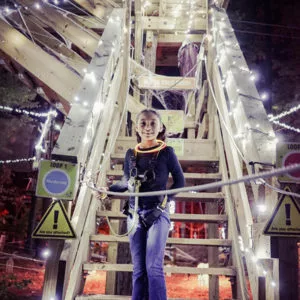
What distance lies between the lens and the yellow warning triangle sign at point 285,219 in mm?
2424

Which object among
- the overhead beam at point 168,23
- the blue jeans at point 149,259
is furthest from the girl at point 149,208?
the overhead beam at point 168,23

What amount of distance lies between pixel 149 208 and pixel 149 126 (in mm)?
721

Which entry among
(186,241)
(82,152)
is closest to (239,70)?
(186,241)

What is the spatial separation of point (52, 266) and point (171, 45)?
7.72 metres

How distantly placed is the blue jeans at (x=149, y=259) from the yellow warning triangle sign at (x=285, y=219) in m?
0.82

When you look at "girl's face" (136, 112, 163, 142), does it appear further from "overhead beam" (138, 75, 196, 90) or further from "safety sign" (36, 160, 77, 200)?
"overhead beam" (138, 75, 196, 90)

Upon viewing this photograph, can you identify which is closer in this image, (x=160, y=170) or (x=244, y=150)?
(x=160, y=170)

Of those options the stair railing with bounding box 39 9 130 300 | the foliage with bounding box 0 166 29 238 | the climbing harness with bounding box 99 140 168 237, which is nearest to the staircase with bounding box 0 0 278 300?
the stair railing with bounding box 39 9 130 300

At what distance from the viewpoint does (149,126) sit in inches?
117

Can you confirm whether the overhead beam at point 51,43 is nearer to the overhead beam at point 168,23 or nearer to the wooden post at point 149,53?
the wooden post at point 149,53

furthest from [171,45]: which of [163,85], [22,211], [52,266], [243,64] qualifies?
[22,211]

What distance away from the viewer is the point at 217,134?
5.37 metres

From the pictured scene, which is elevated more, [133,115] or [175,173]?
[133,115]

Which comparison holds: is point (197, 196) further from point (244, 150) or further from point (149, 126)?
point (149, 126)
